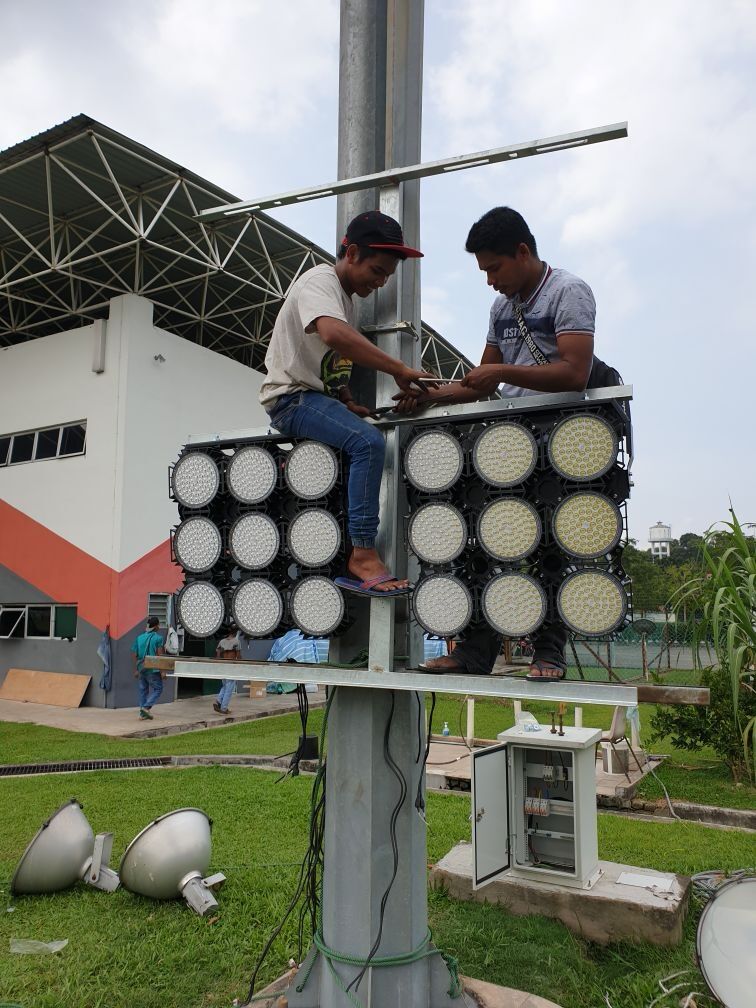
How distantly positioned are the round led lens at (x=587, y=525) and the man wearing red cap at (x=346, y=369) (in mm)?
549

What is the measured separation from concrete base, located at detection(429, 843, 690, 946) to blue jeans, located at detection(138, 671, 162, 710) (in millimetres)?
8952

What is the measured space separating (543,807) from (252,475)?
2.72m

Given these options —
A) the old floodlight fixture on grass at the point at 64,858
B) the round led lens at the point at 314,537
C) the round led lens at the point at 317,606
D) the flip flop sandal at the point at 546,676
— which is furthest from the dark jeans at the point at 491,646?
the old floodlight fixture on grass at the point at 64,858

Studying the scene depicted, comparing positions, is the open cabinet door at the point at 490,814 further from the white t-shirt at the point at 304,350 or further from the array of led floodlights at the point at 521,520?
the white t-shirt at the point at 304,350

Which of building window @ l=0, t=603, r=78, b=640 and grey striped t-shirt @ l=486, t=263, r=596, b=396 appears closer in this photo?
grey striped t-shirt @ l=486, t=263, r=596, b=396

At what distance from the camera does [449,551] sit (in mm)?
2369

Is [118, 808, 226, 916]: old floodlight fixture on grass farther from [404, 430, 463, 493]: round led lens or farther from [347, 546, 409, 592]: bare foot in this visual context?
[404, 430, 463, 493]: round led lens

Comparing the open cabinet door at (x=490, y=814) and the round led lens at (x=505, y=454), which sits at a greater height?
the round led lens at (x=505, y=454)

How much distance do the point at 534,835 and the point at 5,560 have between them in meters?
14.4

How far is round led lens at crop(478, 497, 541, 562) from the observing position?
7.38 ft

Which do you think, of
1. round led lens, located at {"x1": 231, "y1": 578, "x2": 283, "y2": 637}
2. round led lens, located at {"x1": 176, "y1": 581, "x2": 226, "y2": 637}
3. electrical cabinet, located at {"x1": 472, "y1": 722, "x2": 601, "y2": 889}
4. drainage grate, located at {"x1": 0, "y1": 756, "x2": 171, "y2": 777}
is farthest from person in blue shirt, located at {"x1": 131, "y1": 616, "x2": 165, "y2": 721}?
round led lens, located at {"x1": 231, "y1": 578, "x2": 283, "y2": 637}

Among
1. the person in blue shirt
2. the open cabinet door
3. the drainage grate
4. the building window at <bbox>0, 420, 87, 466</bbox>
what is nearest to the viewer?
the open cabinet door

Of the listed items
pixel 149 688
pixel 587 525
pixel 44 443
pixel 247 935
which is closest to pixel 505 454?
pixel 587 525

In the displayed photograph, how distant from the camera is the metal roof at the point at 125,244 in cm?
1252
